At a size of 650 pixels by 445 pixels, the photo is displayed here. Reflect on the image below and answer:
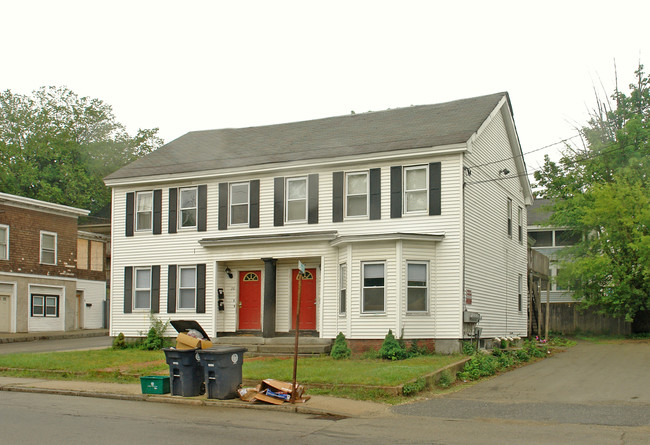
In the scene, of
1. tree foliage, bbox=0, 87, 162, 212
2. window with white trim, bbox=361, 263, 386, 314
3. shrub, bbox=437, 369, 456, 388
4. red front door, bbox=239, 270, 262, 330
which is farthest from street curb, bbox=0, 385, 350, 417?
tree foliage, bbox=0, 87, 162, 212

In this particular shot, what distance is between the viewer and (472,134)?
20.9 meters

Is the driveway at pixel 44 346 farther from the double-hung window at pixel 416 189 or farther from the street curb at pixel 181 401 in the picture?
the double-hung window at pixel 416 189

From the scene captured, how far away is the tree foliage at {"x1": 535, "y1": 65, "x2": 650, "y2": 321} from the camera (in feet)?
101

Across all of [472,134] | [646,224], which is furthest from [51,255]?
[646,224]

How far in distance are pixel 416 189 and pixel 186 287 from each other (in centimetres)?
876

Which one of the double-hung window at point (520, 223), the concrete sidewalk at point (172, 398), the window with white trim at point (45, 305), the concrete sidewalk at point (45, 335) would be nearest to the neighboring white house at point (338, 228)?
the double-hung window at point (520, 223)

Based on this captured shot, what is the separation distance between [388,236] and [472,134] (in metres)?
3.86

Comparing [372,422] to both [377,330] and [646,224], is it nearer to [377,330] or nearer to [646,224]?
[377,330]

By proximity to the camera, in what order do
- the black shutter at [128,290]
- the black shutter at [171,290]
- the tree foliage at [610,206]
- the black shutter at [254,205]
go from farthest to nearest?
the tree foliage at [610,206] < the black shutter at [128,290] < the black shutter at [171,290] < the black shutter at [254,205]

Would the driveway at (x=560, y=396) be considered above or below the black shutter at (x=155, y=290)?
below

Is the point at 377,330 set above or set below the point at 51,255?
below

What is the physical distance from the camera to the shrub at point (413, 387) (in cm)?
1451

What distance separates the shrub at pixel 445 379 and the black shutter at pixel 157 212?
498 inches

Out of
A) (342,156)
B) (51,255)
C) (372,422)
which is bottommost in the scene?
(372,422)
